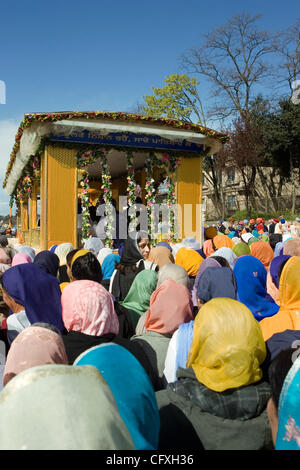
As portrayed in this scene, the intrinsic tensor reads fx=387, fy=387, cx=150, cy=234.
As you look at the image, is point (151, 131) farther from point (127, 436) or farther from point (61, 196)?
point (127, 436)

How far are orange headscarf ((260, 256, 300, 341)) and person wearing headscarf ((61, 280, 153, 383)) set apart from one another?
43.8 inches

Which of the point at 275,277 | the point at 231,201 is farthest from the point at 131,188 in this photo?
the point at 231,201

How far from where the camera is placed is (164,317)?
10.1 ft

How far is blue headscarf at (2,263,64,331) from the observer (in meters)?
3.13

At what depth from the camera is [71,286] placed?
290cm

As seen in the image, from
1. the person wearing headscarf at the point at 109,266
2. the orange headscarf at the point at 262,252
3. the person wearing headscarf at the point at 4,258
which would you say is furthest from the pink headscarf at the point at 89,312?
the orange headscarf at the point at 262,252

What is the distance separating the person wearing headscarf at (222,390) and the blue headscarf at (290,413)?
448mm

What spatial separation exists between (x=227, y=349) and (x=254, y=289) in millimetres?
2165

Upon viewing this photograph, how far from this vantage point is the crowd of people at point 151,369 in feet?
3.43

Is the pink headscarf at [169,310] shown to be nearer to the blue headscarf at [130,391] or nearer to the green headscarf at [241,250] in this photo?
the blue headscarf at [130,391]

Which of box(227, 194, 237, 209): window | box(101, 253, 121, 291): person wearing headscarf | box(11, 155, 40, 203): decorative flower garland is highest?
box(227, 194, 237, 209): window

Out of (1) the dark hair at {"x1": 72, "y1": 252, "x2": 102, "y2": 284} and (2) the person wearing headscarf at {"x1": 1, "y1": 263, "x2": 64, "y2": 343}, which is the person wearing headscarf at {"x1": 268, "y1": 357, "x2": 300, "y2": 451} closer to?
(2) the person wearing headscarf at {"x1": 1, "y1": 263, "x2": 64, "y2": 343}

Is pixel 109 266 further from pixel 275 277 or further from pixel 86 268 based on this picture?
pixel 275 277

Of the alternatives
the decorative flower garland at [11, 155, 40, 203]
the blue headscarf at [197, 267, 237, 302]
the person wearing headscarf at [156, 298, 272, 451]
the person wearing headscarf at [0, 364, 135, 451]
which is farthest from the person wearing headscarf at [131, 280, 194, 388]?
the decorative flower garland at [11, 155, 40, 203]
